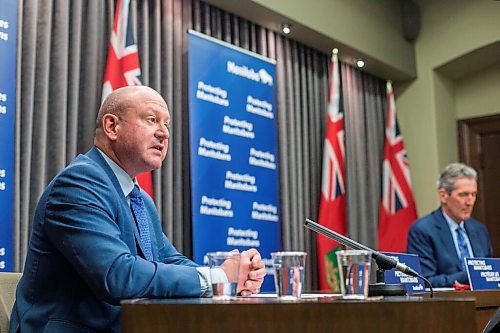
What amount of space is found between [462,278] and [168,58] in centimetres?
225

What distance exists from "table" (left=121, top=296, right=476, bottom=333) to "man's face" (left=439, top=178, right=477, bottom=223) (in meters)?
2.87

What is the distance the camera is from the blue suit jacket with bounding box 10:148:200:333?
1713mm

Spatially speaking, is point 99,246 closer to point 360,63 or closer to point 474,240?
point 474,240

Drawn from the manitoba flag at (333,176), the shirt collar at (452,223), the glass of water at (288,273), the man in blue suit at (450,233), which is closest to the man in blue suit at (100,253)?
the glass of water at (288,273)

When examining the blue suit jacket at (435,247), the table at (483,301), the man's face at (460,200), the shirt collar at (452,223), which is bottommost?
the table at (483,301)

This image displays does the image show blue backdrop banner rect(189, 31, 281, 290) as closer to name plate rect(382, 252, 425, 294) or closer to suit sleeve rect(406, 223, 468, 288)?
suit sleeve rect(406, 223, 468, 288)

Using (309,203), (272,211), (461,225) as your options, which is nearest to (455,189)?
(461,225)

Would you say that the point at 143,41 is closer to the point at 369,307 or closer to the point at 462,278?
the point at 462,278

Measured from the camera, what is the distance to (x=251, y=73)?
5191mm

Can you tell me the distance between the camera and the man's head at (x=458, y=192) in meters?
4.21

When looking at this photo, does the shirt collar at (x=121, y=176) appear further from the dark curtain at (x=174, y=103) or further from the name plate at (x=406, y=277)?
the dark curtain at (x=174, y=103)

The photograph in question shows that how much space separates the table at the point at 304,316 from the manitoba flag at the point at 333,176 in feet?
14.2

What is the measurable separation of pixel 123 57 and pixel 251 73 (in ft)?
4.11

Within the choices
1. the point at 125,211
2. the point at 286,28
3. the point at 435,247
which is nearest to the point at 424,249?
the point at 435,247
